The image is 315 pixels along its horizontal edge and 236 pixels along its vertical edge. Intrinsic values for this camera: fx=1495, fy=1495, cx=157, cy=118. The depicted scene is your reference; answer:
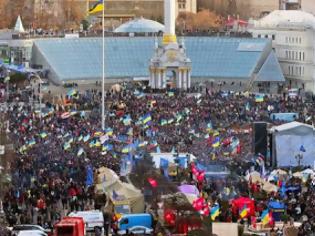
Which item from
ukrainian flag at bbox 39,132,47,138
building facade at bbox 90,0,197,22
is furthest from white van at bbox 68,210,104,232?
building facade at bbox 90,0,197,22

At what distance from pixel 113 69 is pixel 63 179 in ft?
130

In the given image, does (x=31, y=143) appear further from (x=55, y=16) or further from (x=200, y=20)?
(x=200, y=20)

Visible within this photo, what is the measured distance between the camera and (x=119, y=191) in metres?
32.9

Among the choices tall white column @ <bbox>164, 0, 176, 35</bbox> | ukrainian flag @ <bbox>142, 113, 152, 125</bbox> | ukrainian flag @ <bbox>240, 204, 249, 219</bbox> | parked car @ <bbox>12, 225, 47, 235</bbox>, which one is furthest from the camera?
tall white column @ <bbox>164, 0, 176, 35</bbox>

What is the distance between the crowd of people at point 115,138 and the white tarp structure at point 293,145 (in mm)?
899

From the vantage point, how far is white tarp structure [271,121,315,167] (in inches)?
1533

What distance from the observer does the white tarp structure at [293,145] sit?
128 feet

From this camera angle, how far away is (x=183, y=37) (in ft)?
253

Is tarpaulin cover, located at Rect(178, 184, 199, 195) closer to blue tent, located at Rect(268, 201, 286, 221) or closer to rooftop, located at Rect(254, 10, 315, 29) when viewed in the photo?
blue tent, located at Rect(268, 201, 286, 221)

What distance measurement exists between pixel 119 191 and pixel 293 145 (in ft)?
25.2

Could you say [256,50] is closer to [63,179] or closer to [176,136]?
[176,136]

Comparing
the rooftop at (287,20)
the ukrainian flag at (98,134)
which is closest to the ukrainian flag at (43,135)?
the ukrainian flag at (98,134)

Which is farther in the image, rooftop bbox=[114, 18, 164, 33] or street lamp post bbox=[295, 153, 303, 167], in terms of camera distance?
rooftop bbox=[114, 18, 164, 33]

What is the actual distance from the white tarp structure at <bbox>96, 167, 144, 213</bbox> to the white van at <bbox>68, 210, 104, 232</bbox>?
1398 mm
